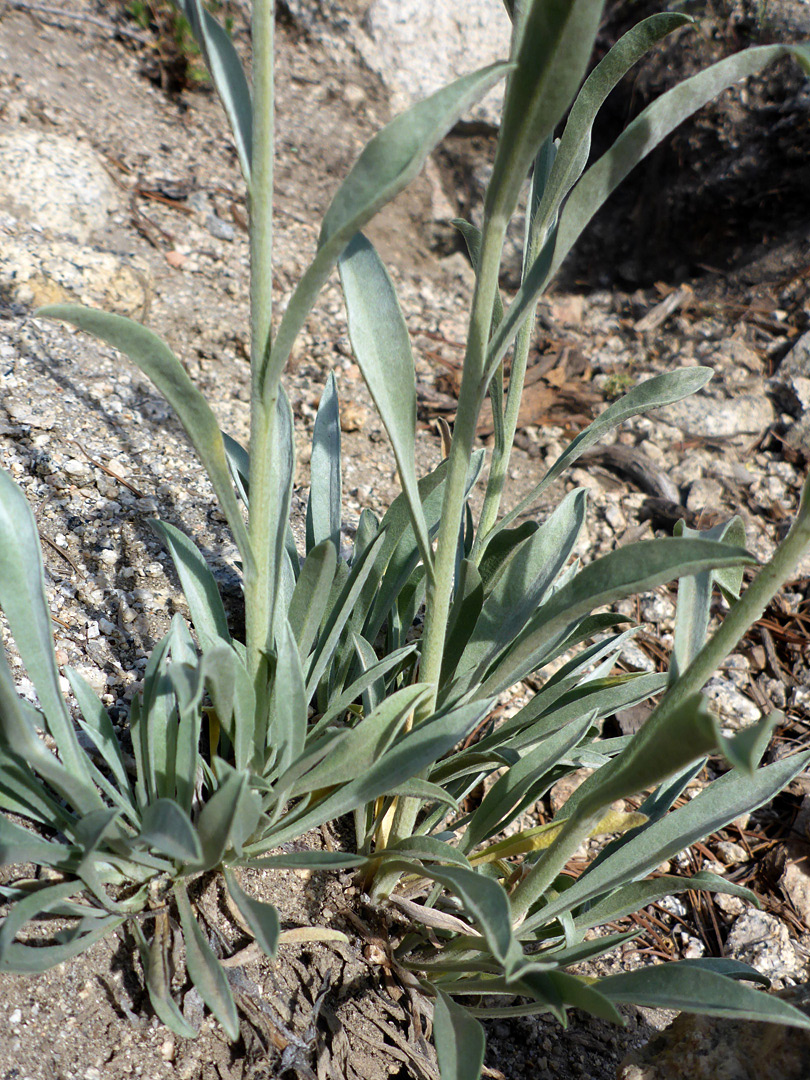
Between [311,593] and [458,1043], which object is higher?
[311,593]

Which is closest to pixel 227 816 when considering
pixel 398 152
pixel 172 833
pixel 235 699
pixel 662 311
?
pixel 172 833

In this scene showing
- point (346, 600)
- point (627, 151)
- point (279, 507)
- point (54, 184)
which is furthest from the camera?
point (54, 184)

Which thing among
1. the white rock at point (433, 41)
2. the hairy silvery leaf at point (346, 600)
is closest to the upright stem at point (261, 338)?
the hairy silvery leaf at point (346, 600)

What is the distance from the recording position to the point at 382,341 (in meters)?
0.86

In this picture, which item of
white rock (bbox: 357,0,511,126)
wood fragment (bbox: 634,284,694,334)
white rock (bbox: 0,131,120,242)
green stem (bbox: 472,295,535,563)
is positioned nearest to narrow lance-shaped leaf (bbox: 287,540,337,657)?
green stem (bbox: 472,295,535,563)

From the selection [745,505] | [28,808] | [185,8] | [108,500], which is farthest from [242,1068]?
[745,505]

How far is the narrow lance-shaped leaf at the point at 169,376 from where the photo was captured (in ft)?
2.41

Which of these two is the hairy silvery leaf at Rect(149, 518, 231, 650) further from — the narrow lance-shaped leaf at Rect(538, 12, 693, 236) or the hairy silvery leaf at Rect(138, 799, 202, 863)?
the narrow lance-shaped leaf at Rect(538, 12, 693, 236)

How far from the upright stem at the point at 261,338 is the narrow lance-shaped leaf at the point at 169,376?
4cm

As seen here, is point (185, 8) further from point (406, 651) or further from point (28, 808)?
point (28, 808)

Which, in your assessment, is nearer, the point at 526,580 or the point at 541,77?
the point at 541,77

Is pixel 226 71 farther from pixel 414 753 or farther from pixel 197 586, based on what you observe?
pixel 414 753

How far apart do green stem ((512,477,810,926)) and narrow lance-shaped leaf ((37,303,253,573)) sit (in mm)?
497

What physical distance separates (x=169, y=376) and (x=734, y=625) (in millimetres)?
612
